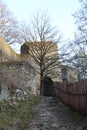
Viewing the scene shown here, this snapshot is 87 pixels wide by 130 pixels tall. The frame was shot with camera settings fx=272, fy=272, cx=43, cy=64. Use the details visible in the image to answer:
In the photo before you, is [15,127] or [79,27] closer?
[15,127]

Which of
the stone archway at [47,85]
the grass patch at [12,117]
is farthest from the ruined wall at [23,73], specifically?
the stone archway at [47,85]

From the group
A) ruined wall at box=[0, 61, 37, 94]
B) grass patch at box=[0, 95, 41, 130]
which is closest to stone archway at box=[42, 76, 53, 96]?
ruined wall at box=[0, 61, 37, 94]

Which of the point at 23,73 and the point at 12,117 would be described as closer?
the point at 12,117

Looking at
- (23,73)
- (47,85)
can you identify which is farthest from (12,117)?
(47,85)

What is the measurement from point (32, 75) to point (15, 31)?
796 inches

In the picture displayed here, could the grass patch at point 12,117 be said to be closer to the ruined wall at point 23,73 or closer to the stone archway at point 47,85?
the ruined wall at point 23,73

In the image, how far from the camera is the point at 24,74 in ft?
67.6

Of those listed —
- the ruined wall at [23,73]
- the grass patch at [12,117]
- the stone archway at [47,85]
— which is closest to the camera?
the grass patch at [12,117]

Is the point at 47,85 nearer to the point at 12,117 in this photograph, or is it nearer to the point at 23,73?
the point at 23,73

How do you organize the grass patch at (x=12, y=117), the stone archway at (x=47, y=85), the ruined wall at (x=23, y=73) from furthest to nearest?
the stone archway at (x=47, y=85)
the ruined wall at (x=23, y=73)
the grass patch at (x=12, y=117)

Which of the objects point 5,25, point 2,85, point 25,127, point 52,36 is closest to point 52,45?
point 52,36

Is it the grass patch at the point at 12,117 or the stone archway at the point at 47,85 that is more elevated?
the stone archway at the point at 47,85

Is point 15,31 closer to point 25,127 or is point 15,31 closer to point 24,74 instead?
point 24,74

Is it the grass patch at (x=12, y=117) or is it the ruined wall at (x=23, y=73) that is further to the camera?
the ruined wall at (x=23, y=73)
